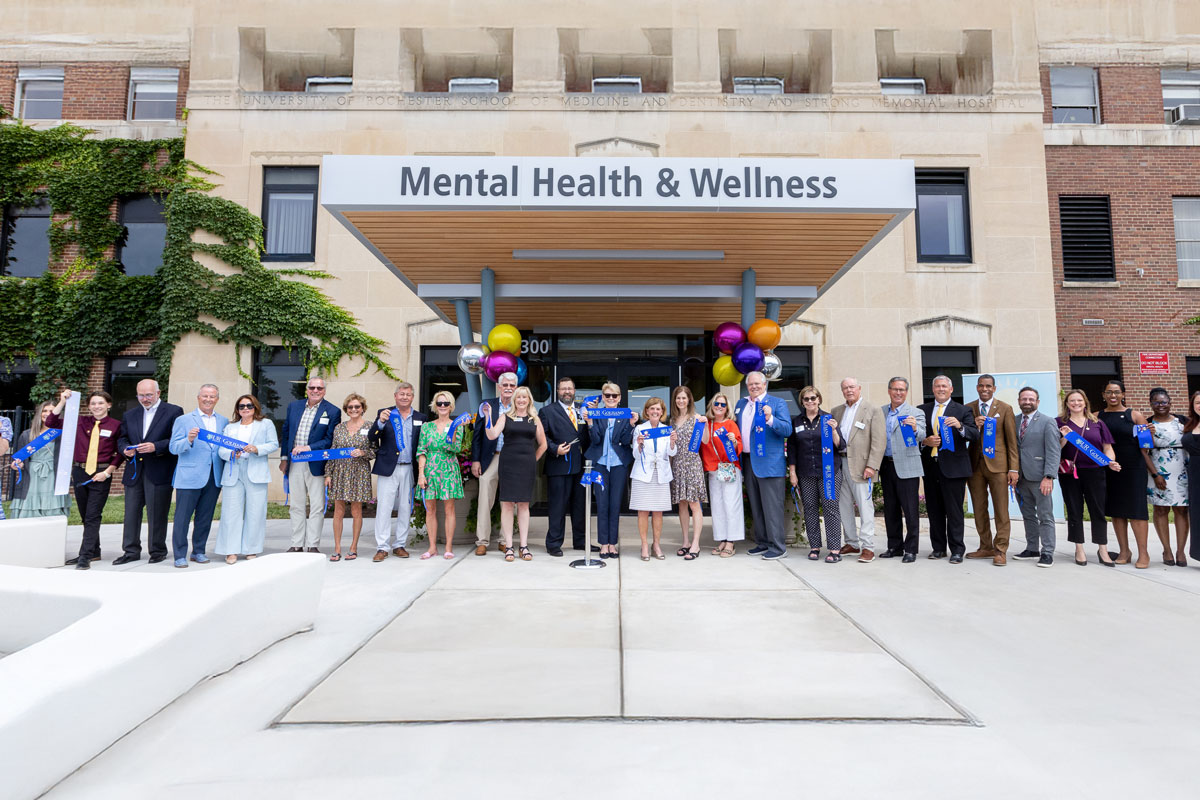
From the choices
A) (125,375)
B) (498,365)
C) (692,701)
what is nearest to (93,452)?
(498,365)

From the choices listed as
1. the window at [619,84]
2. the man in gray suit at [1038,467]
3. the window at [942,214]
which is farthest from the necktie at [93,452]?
the window at [942,214]

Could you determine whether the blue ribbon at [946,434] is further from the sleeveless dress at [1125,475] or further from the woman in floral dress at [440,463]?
the woman in floral dress at [440,463]

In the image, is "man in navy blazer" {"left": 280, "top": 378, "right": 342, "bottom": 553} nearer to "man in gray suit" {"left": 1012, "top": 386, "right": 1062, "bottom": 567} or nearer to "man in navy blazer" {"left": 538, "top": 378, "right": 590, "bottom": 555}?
"man in navy blazer" {"left": 538, "top": 378, "right": 590, "bottom": 555}

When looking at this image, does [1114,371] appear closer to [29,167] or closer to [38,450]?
[38,450]

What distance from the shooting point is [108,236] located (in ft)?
51.0

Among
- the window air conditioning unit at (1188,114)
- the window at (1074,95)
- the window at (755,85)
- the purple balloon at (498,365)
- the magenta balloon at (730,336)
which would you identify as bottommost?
the purple balloon at (498,365)

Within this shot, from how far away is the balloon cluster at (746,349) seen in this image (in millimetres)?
8617

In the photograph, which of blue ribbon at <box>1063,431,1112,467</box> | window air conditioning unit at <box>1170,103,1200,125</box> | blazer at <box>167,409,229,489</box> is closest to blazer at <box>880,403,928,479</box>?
blue ribbon at <box>1063,431,1112,467</box>

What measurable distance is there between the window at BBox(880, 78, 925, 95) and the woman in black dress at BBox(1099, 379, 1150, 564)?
11731mm

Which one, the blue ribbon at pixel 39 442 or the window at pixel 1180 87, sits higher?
the window at pixel 1180 87

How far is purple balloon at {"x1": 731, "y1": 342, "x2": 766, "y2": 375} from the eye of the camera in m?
8.61

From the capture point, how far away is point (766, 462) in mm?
7480

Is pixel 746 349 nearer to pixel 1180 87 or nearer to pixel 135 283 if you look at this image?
pixel 135 283

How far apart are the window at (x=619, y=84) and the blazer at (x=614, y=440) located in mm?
11610
